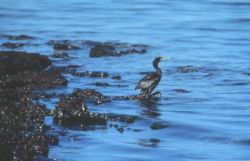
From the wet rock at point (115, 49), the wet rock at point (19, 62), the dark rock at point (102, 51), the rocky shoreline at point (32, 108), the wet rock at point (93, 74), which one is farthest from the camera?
the wet rock at point (115, 49)

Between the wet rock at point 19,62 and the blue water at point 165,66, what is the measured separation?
0.97 m

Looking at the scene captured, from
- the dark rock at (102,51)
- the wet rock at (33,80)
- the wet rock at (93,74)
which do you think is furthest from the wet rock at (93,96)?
the dark rock at (102,51)

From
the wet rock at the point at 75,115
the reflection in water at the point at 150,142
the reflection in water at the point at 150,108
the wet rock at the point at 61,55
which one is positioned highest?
the wet rock at the point at 61,55

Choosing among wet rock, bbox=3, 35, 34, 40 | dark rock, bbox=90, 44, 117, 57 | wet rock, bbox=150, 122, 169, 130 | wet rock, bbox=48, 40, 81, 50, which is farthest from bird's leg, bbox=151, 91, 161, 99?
wet rock, bbox=3, 35, 34, 40

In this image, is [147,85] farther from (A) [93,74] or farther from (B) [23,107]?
(B) [23,107]

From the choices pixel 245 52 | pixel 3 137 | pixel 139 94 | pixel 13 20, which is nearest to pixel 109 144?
pixel 3 137

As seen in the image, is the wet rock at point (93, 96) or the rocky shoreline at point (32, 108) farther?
the wet rock at point (93, 96)

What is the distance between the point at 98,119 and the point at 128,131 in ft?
1.95

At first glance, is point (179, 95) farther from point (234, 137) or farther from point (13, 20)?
point (13, 20)

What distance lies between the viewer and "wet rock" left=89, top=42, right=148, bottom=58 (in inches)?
1026

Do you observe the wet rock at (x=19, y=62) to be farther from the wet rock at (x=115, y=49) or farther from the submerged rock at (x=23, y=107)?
the wet rock at (x=115, y=49)

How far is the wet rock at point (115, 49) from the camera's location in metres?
26.1

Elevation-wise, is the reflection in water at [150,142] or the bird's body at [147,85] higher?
the bird's body at [147,85]

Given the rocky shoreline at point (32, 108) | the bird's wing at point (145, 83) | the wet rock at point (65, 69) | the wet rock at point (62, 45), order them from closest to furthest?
the rocky shoreline at point (32, 108)
the bird's wing at point (145, 83)
the wet rock at point (65, 69)
the wet rock at point (62, 45)
